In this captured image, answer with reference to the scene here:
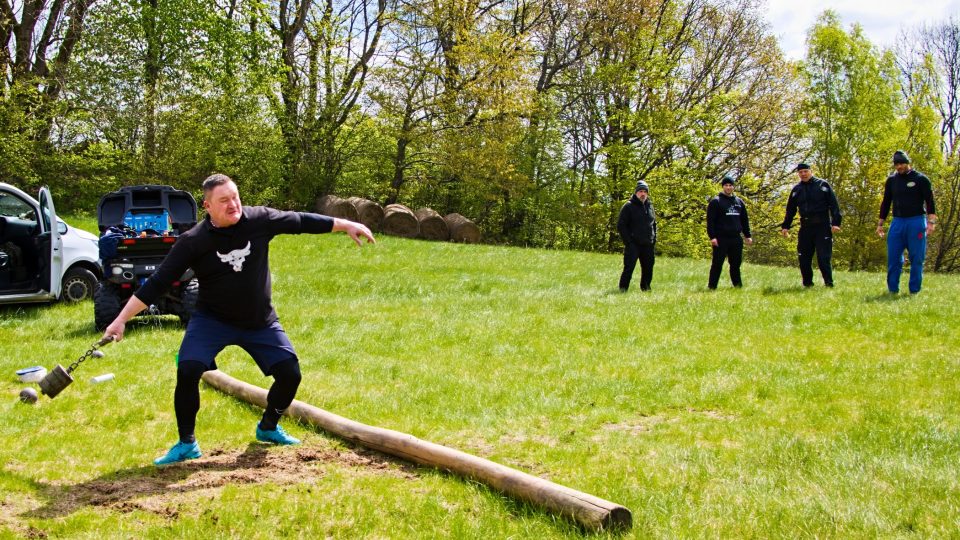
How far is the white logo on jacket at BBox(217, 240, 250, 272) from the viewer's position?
5.58 m

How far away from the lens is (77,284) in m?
14.1

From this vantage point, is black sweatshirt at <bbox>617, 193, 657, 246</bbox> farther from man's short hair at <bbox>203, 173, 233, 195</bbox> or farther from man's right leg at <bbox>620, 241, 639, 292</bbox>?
man's short hair at <bbox>203, 173, 233, 195</bbox>

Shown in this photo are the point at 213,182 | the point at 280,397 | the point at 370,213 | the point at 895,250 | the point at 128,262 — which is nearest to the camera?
the point at 213,182

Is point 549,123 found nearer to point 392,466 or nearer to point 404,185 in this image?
point 404,185

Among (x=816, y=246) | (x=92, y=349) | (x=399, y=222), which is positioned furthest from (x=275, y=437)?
(x=399, y=222)

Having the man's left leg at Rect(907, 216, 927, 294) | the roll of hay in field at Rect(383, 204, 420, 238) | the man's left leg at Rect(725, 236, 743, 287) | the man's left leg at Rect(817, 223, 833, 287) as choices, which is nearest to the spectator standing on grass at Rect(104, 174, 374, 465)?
the man's left leg at Rect(725, 236, 743, 287)

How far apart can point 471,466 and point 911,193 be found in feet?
33.9

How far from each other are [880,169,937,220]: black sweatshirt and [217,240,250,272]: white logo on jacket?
10657 mm

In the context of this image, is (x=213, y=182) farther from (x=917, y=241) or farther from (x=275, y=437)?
(x=917, y=241)

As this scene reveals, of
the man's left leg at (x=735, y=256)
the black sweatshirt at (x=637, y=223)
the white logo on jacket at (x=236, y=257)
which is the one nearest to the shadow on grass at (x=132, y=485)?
the white logo on jacket at (x=236, y=257)

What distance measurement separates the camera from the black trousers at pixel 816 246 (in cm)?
1352

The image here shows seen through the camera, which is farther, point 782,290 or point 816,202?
point 782,290

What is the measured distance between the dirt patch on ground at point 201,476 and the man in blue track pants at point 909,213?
10.1 m

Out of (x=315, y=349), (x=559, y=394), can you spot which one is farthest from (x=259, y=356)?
(x=315, y=349)
